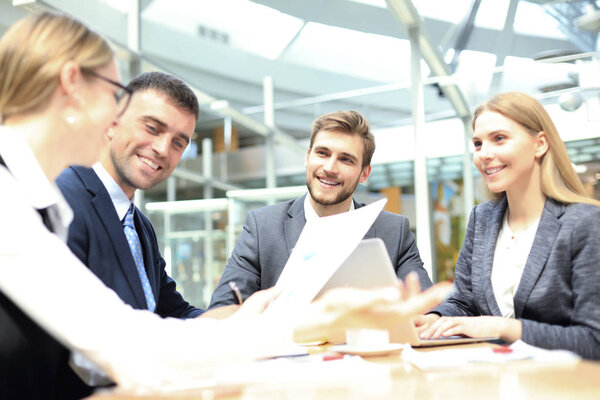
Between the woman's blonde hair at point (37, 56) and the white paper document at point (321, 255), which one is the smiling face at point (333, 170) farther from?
the woman's blonde hair at point (37, 56)

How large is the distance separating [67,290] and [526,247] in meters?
1.74

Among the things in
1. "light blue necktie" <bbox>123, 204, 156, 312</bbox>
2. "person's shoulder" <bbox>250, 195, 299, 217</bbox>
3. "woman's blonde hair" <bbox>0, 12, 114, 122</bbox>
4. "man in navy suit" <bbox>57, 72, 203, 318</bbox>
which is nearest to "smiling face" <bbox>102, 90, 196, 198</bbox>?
"man in navy suit" <bbox>57, 72, 203, 318</bbox>

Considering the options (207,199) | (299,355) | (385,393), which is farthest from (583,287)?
(207,199)

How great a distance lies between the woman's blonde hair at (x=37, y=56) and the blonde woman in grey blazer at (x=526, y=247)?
1293 mm

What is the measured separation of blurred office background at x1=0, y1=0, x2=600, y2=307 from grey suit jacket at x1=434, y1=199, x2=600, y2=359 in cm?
129

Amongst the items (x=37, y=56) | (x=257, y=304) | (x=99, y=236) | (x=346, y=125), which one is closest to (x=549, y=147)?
(x=346, y=125)

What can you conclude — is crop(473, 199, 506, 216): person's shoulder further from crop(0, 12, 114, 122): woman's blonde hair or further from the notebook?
crop(0, 12, 114, 122): woman's blonde hair

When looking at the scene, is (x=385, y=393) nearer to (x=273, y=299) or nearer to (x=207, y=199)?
(x=273, y=299)

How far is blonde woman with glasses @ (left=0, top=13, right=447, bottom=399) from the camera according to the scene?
3.38 feet

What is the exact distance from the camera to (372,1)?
16.6 feet

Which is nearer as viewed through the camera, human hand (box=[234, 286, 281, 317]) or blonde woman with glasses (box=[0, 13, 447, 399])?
blonde woman with glasses (box=[0, 13, 447, 399])

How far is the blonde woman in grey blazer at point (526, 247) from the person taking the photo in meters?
1.87

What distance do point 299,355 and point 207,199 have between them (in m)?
7.14

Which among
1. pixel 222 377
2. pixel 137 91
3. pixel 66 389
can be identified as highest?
pixel 137 91
